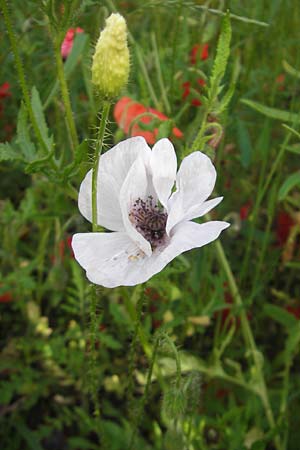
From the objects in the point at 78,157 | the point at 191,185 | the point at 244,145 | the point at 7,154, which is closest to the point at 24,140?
the point at 7,154

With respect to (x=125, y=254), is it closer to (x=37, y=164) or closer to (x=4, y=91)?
(x=37, y=164)

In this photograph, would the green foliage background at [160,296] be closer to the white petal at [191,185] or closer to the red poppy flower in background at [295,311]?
the red poppy flower in background at [295,311]


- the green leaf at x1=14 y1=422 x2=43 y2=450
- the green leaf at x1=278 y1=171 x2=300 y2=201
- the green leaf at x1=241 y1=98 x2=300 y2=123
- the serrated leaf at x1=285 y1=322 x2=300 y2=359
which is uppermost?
the green leaf at x1=241 y1=98 x2=300 y2=123

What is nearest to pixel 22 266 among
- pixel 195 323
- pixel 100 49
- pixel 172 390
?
pixel 195 323

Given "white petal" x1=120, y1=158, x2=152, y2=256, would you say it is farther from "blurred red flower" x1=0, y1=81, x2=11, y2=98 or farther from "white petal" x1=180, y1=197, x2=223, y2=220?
"blurred red flower" x1=0, y1=81, x2=11, y2=98

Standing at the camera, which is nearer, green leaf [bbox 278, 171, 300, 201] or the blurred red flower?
green leaf [bbox 278, 171, 300, 201]

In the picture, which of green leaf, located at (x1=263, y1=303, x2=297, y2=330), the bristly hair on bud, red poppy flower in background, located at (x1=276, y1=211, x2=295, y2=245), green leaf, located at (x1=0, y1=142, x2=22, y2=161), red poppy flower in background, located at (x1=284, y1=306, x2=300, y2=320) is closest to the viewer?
the bristly hair on bud

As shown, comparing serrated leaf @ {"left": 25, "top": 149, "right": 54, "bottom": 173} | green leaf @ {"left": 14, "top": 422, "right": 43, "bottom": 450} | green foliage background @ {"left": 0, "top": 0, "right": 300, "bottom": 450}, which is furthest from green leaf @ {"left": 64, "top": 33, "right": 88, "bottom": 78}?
green leaf @ {"left": 14, "top": 422, "right": 43, "bottom": 450}

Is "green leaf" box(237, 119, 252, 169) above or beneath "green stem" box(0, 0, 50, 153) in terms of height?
beneath
